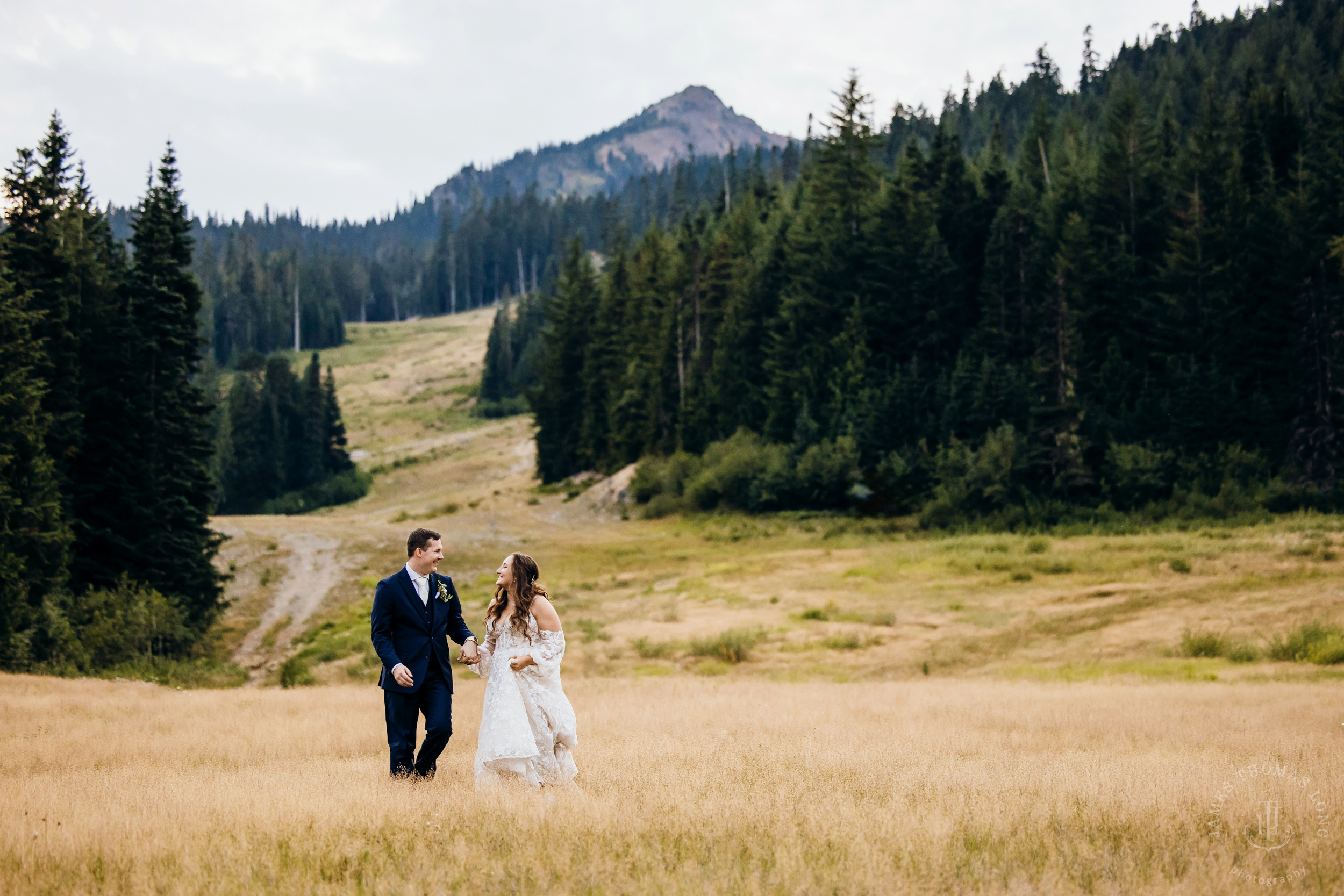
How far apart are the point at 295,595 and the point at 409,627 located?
109 feet

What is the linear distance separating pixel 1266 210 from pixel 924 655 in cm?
3792

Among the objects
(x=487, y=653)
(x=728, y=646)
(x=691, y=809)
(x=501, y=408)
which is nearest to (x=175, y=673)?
(x=728, y=646)

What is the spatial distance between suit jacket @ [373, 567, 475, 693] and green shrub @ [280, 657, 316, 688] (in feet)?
54.3

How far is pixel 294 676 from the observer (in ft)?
76.1

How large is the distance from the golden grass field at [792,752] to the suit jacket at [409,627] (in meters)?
1.00

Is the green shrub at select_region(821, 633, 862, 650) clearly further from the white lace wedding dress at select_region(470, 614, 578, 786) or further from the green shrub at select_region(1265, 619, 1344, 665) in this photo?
the white lace wedding dress at select_region(470, 614, 578, 786)

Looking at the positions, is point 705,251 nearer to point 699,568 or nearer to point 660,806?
point 699,568

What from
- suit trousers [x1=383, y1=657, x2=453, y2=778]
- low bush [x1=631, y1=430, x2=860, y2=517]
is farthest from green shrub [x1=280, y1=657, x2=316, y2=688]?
low bush [x1=631, y1=430, x2=860, y2=517]

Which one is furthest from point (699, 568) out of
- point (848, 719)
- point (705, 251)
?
point (705, 251)

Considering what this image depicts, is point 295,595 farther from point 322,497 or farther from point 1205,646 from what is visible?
point 322,497

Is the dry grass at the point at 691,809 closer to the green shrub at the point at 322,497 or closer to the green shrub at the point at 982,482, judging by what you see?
the green shrub at the point at 982,482

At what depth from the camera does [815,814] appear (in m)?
6.88

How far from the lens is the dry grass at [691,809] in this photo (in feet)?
18.3

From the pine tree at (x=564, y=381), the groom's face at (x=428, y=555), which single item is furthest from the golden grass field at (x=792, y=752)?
the pine tree at (x=564, y=381)
